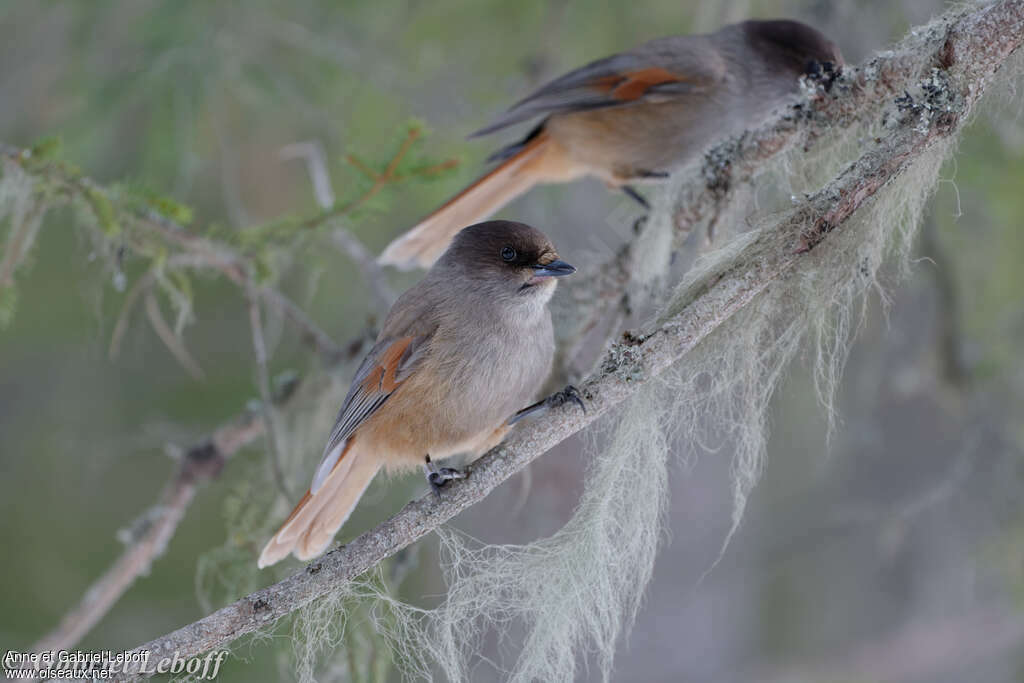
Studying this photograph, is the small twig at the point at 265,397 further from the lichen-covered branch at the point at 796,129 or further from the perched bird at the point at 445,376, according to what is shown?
the lichen-covered branch at the point at 796,129

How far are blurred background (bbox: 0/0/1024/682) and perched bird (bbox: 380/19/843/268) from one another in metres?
→ 0.30

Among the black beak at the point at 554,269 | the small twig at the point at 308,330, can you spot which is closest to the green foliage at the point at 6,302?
the small twig at the point at 308,330

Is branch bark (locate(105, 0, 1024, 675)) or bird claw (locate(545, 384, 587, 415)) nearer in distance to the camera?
branch bark (locate(105, 0, 1024, 675))

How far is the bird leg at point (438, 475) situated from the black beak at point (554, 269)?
2.46 feet

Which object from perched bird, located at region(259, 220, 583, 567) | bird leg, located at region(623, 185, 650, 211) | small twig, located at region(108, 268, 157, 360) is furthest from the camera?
bird leg, located at region(623, 185, 650, 211)

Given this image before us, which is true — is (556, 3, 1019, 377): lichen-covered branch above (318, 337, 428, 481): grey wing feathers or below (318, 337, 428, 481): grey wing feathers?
above

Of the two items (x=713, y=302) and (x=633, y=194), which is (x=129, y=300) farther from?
(x=633, y=194)

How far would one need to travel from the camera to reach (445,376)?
10.9 ft

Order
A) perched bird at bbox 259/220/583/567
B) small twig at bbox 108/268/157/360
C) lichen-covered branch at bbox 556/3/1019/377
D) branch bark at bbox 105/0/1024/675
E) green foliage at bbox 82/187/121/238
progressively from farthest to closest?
small twig at bbox 108/268/157/360 < perched bird at bbox 259/220/583/567 < green foliage at bbox 82/187/121/238 < lichen-covered branch at bbox 556/3/1019/377 < branch bark at bbox 105/0/1024/675

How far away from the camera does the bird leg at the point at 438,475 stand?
2.69 meters

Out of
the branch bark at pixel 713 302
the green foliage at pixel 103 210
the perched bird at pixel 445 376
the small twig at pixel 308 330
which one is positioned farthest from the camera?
the small twig at pixel 308 330

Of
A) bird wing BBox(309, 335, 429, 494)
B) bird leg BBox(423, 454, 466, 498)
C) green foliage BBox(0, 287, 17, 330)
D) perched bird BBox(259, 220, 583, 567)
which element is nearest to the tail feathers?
perched bird BBox(259, 220, 583, 567)

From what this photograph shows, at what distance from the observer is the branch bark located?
7.88 ft

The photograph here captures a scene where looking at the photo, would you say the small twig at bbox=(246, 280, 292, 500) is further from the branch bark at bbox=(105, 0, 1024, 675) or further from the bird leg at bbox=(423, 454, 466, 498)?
the branch bark at bbox=(105, 0, 1024, 675)
